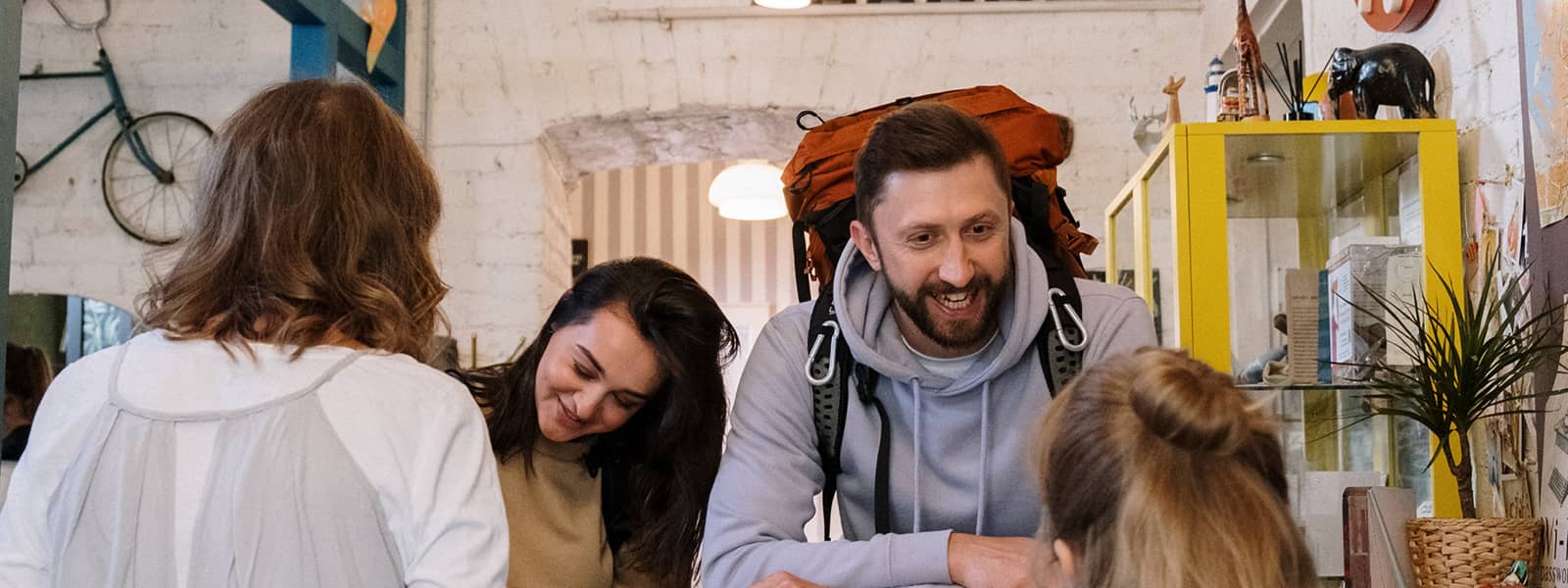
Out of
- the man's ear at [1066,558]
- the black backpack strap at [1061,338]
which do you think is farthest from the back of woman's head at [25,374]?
the man's ear at [1066,558]

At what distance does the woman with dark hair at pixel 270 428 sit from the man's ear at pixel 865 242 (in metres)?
0.83

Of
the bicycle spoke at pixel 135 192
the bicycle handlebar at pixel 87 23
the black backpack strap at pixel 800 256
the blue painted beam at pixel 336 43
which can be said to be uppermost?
the bicycle handlebar at pixel 87 23

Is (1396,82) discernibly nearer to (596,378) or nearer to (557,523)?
(596,378)

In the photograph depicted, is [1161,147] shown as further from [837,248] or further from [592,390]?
[592,390]

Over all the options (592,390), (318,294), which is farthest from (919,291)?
(318,294)

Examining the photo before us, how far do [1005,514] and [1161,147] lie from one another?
1.02m

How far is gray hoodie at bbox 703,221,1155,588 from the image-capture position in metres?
2.04

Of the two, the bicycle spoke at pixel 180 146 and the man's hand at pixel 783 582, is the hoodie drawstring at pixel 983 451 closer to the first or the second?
the man's hand at pixel 783 582

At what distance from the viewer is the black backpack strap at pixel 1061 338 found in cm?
204

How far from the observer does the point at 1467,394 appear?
2.19m

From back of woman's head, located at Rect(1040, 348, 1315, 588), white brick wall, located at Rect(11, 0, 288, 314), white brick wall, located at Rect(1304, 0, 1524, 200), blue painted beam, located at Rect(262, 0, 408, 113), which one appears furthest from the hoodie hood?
white brick wall, located at Rect(11, 0, 288, 314)

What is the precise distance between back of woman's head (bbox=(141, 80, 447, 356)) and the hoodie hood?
739 mm

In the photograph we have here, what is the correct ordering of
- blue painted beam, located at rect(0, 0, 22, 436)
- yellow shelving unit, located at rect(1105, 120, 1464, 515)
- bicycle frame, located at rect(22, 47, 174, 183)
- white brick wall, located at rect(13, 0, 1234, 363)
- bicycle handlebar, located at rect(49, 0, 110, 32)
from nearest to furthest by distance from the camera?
yellow shelving unit, located at rect(1105, 120, 1464, 515), blue painted beam, located at rect(0, 0, 22, 436), white brick wall, located at rect(13, 0, 1234, 363), bicycle frame, located at rect(22, 47, 174, 183), bicycle handlebar, located at rect(49, 0, 110, 32)

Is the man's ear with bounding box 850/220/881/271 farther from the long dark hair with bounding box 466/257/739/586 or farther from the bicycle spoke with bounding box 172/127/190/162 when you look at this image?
the bicycle spoke with bounding box 172/127/190/162
